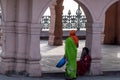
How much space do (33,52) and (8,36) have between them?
1.05m

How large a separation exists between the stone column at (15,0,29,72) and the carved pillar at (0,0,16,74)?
20 cm

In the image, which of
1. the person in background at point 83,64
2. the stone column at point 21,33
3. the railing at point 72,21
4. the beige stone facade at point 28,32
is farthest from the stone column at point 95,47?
the railing at point 72,21

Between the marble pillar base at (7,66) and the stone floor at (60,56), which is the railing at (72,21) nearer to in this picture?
the stone floor at (60,56)

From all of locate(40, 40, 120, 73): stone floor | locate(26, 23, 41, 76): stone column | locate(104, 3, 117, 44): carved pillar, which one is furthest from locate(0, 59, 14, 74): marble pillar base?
locate(104, 3, 117, 44): carved pillar

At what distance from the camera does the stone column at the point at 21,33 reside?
529 inches

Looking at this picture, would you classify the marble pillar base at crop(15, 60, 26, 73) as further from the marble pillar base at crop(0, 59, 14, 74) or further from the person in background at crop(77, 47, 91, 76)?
the person in background at crop(77, 47, 91, 76)

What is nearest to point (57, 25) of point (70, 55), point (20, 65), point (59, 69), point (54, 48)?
point (54, 48)

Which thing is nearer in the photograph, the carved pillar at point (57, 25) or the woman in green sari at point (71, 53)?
the woman in green sari at point (71, 53)

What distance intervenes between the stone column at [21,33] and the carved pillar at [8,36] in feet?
0.64

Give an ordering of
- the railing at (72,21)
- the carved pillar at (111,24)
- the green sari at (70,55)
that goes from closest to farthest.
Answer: the green sari at (70,55)
the carved pillar at (111,24)
the railing at (72,21)

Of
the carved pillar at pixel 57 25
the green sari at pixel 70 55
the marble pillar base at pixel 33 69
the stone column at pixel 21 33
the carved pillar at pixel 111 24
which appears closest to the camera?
the green sari at pixel 70 55

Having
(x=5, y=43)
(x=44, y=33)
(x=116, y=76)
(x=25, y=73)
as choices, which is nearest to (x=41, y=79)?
(x=25, y=73)

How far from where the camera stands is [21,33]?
44.3 ft

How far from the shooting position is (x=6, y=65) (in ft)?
44.3
